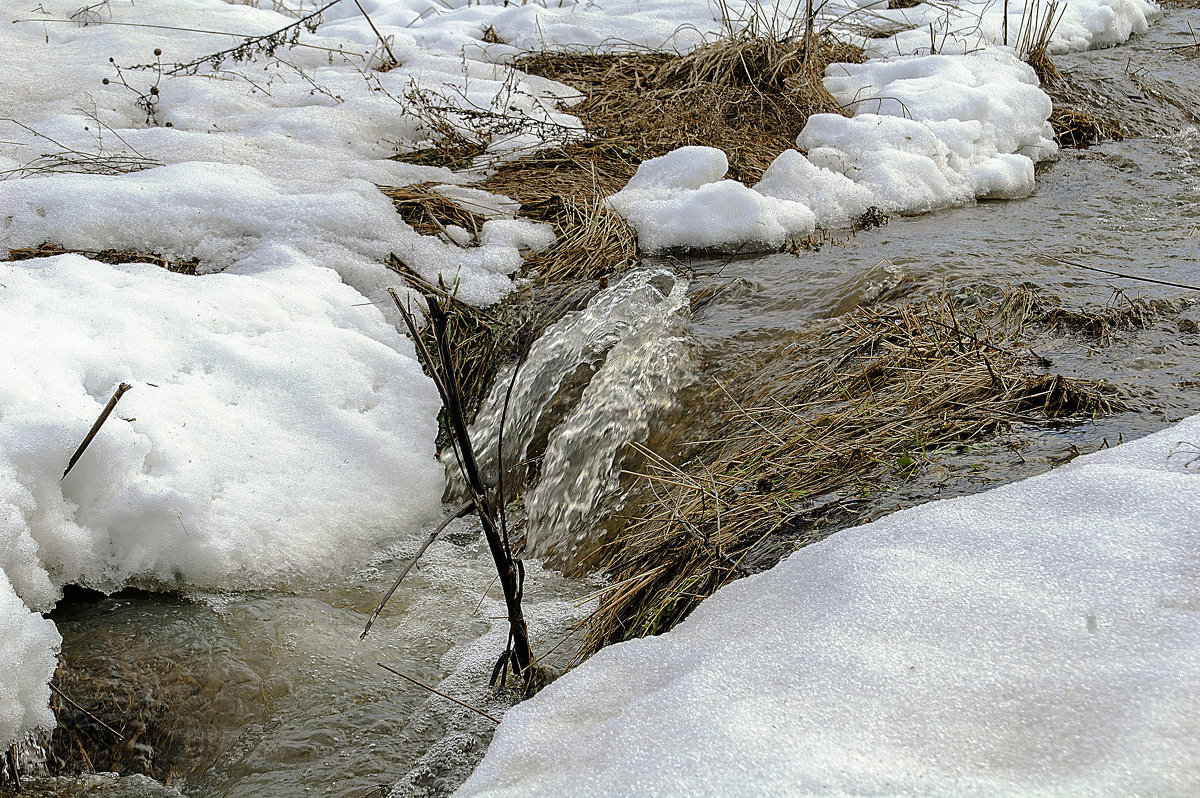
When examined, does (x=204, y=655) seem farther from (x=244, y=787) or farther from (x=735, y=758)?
(x=735, y=758)

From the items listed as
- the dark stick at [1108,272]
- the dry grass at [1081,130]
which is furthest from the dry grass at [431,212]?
the dry grass at [1081,130]

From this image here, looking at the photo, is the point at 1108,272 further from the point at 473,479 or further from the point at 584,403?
the point at 473,479

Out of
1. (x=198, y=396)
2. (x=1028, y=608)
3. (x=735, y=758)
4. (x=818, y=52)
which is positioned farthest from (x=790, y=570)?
(x=818, y=52)

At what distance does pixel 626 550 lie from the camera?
2.43 m

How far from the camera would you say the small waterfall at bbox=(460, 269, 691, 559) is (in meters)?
2.85

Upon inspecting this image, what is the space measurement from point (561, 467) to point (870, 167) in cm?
229

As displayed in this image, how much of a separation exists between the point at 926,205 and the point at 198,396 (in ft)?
10.4

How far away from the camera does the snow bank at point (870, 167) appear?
A: 12.4 feet

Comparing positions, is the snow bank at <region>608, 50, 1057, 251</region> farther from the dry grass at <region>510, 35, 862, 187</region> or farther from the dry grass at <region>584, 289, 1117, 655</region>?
the dry grass at <region>584, 289, 1117, 655</region>

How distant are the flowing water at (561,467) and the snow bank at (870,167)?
166mm

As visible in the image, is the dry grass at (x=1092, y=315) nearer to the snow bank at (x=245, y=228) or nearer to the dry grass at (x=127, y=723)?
the snow bank at (x=245, y=228)

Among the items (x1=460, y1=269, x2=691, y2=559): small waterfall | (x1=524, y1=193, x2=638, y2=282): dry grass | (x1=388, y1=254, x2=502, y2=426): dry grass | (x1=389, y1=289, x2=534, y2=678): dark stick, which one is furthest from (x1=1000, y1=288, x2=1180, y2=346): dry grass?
(x1=389, y1=289, x2=534, y2=678): dark stick

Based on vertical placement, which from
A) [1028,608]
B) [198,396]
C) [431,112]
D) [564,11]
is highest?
[564,11]

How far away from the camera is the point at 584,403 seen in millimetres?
3041
